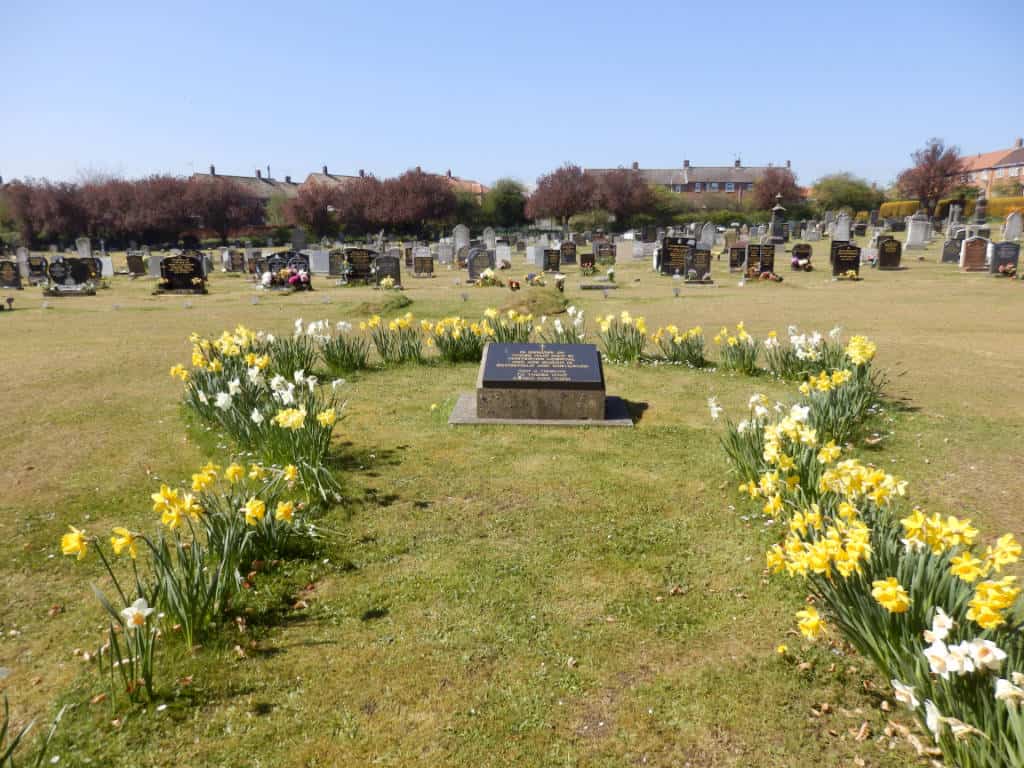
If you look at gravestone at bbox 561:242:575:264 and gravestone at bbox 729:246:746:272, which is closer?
gravestone at bbox 729:246:746:272

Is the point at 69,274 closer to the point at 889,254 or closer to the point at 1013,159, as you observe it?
the point at 889,254

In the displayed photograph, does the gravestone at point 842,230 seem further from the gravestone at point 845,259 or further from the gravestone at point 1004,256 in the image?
the gravestone at point 845,259

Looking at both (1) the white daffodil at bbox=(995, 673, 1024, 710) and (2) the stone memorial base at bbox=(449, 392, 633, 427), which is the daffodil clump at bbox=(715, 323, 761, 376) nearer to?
(2) the stone memorial base at bbox=(449, 392, 633, 427)

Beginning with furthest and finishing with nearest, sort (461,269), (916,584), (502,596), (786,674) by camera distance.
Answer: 1. (461,269)
2. (502,596)
3. (786,674)
4. (916,584)

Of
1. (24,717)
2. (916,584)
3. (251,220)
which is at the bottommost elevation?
(24,717)

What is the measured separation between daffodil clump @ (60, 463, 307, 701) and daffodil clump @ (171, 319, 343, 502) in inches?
30.0

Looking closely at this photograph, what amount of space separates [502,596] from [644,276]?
23.4 m

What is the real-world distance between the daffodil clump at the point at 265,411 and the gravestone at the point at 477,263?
57.8ft

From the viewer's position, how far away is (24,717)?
3225 millimetres

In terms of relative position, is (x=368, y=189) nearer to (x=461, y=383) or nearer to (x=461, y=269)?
(x=461, y=269)

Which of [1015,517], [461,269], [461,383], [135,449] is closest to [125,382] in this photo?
[135,449]

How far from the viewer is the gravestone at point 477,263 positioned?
26250mm

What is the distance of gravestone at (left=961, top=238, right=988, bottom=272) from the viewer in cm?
2430

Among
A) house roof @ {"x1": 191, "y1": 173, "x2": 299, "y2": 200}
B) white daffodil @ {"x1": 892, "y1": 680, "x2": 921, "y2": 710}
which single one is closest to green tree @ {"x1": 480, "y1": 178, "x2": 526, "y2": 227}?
house roof @ {"x1": 191, "y1": 173, "x2": 299, "y2": 200}
